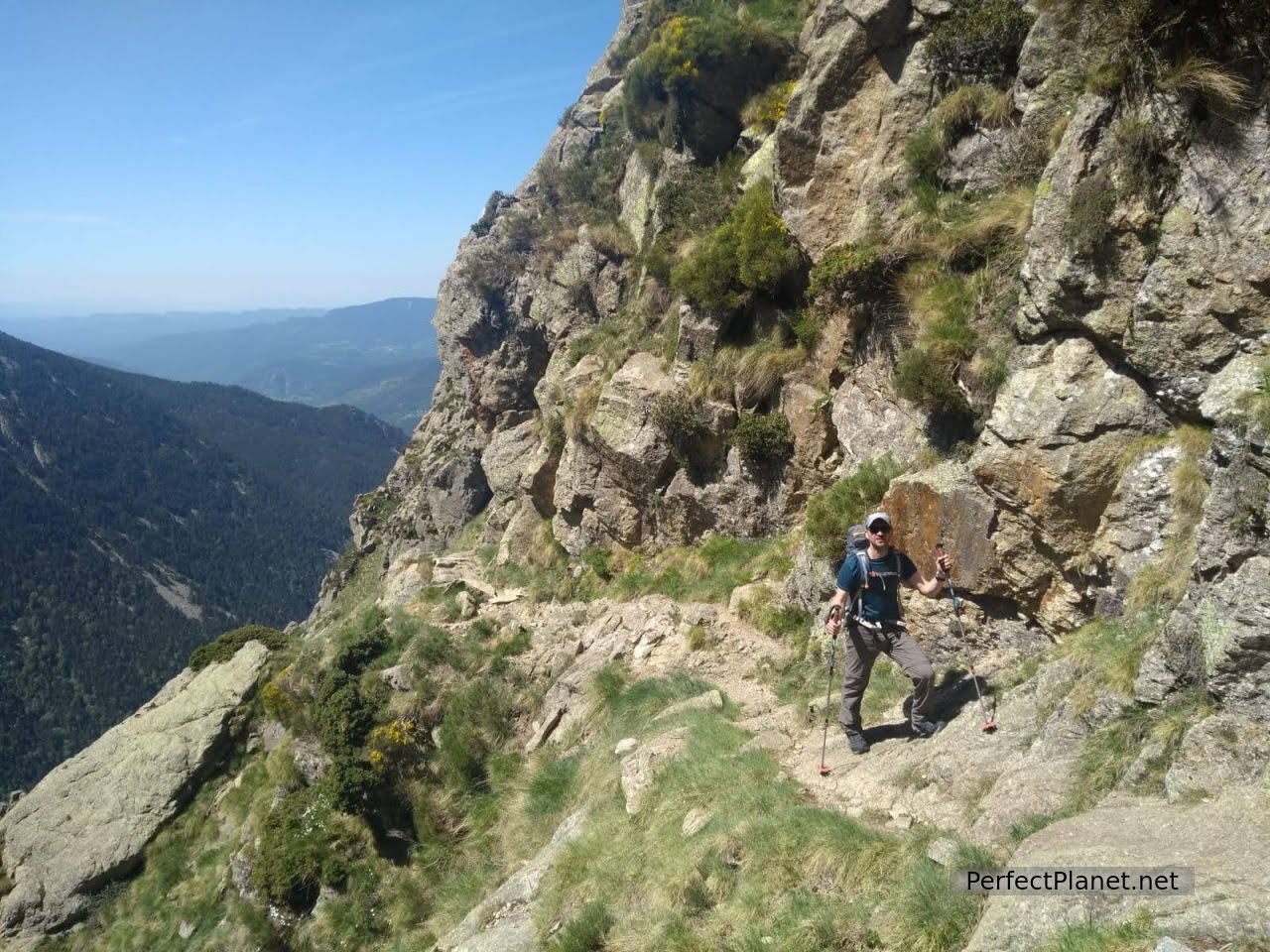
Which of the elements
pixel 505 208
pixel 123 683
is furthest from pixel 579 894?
pixel 123 683

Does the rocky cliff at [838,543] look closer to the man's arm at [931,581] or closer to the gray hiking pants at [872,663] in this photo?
the gray hiking pants at [872,663]

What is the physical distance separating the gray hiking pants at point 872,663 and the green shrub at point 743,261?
865 cm

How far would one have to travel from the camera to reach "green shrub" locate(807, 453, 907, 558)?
10148mm

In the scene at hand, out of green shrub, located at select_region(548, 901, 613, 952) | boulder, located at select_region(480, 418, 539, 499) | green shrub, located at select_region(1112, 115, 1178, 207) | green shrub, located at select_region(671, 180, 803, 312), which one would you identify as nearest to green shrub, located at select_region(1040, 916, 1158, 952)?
green shrub, located at select_region(548, 901, 613, 952)

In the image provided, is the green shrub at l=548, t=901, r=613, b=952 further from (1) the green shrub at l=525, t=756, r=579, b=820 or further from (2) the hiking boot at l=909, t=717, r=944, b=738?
(1) the green shrub at l=525, t=756, r=579, b=820

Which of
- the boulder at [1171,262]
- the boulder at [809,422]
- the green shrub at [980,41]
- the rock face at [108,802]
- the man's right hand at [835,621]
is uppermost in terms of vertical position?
the green shrub at [980,41]

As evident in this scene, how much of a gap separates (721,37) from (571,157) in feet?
43.7

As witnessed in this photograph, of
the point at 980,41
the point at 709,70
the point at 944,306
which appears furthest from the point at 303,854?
the point at 709,70

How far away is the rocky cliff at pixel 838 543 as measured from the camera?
500cm

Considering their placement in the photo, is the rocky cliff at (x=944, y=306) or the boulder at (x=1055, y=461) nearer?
the rocky cliff at (x=944, y=306)

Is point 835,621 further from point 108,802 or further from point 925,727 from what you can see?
point 108,802

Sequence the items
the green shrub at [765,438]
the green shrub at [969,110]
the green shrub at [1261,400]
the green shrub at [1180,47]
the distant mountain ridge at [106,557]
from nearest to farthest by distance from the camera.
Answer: the green shrub at [1261,400] < the green shrub at [1180,47] < the green shrub at [969,110] < the green shrub at [765,438] < the distant mountain ridge at [106,557]

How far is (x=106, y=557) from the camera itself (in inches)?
5684

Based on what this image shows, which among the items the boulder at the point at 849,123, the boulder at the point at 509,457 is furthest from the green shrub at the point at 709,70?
the boulder at the point at 509,457
